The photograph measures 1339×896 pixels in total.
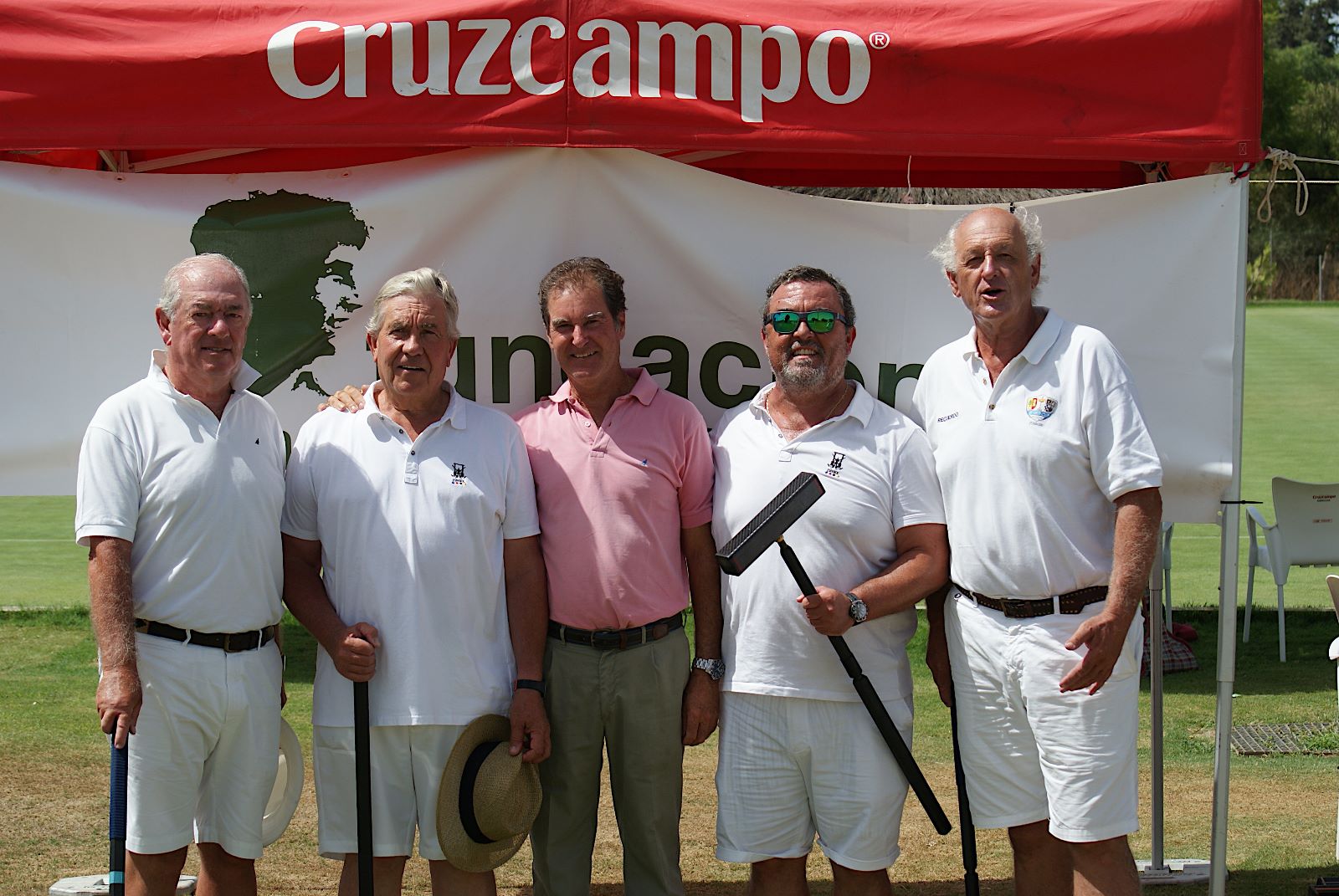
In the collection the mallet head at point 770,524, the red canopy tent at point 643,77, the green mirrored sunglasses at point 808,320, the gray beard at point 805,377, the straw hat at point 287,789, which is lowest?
the straw hat at point 287,789

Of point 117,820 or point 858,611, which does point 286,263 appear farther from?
point 858,611

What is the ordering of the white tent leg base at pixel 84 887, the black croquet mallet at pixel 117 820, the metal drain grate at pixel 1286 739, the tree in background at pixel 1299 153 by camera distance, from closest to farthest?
the black croquet mallet at pixel 117 820
the white tent leg base at pixel 84 887
the metal drain grate at pixel 1286 739
the tree in background at pixel 1299 153

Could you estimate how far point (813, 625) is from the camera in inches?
139

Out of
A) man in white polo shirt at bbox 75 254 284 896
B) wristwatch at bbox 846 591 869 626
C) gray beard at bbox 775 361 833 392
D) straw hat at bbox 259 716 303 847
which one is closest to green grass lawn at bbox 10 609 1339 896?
straw hat at bbox 259 716 303 847

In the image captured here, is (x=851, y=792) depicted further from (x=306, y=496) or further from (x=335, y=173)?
(x=335, y=173)

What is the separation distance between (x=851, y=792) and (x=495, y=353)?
1.69 m

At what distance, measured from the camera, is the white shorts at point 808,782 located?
3607mm

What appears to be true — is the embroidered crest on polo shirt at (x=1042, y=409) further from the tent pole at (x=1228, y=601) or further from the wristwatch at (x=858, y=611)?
the tent pole at (x=1228, y=601)

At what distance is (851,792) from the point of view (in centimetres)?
361

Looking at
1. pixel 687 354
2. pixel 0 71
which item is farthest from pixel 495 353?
pixel 0 71

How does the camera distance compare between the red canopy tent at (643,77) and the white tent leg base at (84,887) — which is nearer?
the red canopy tent at (643,77)

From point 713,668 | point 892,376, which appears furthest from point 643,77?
point 713,668

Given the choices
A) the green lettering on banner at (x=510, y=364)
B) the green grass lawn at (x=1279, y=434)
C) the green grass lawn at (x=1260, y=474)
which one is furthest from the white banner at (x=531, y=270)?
the green grass lawn at (x=1260, y=474)

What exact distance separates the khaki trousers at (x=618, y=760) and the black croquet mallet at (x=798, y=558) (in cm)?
40
